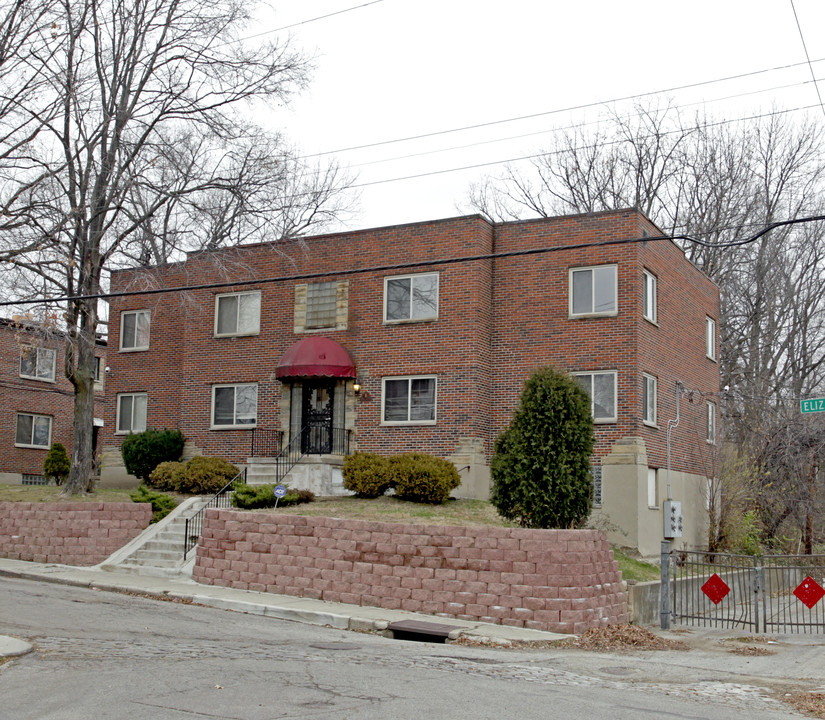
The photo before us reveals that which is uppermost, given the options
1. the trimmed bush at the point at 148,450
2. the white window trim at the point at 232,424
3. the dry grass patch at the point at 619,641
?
the white window trim at the point at 232,424

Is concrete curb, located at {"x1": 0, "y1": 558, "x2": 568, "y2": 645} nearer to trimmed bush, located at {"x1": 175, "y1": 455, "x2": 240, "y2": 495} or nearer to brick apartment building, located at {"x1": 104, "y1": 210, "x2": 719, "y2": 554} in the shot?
trimmed bush, located at {"x1": 175, "y1": 455, "x2": 240, "y2": 495}

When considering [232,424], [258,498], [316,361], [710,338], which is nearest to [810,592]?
[258,498]

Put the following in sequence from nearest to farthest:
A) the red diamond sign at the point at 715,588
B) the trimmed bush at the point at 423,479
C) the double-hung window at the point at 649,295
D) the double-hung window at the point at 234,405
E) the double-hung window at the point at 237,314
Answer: the red diamond sign at the point at 715,588 → the trimmed bush at the point at 423,479 → the double-hung window at the point at 649,295 → the double-hung window at the point at 234,405 → the double-hung window at the point at 237,314

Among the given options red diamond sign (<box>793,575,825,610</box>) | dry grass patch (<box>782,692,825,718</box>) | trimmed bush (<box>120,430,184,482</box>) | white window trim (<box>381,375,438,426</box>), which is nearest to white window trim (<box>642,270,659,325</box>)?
white window trim (<box>381,375,438,426</box>)

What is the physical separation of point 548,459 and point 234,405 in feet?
42.2

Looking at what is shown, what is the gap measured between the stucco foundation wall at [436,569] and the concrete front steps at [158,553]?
0.96m

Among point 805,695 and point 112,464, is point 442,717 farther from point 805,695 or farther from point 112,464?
point 112,464

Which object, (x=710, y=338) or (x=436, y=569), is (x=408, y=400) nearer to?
(x=436, y=569)

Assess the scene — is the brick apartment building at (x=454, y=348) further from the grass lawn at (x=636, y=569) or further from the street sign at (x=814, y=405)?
the street sign at (x=814, y=405)

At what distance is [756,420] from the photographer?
111 feet

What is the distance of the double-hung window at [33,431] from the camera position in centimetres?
4044

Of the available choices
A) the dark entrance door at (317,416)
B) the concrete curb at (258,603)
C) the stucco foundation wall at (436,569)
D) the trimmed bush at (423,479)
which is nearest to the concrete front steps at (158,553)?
the concrete curb at (258,603)

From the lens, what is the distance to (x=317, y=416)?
87.7 ft

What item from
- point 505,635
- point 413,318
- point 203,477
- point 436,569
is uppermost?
point 413,318
